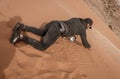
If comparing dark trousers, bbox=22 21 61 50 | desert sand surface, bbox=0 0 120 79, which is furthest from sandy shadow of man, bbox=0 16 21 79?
dark trousers, bbox=22 21 61 50

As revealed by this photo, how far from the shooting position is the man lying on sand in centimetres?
398

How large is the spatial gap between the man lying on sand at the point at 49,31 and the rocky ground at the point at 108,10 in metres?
2.44

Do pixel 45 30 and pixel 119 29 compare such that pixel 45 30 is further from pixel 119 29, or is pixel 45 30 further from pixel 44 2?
pixel 119 29

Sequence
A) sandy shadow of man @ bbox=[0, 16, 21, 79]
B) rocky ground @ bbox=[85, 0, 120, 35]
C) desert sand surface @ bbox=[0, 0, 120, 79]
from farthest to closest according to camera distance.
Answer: rocky ground @ bbox=[85, 0, 120, 35], desert sand surface @ bbox=[0, 0, 120, 79], sandy shadow of man @ bbox=[0, 16, 21, 79]

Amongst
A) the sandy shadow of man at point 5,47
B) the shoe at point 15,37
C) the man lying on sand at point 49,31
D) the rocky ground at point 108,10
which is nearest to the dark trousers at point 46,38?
the man lying on sand at point 49,31

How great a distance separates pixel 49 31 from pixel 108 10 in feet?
10.9

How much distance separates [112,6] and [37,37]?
10.6 ft

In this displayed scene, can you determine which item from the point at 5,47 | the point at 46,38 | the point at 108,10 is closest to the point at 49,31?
the point at 46,38

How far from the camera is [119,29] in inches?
264

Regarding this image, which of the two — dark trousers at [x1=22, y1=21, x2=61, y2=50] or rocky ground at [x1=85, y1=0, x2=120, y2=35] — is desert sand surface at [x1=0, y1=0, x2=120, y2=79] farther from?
rocky ground at [x1=85, y1=0, x2=120, y2=35]

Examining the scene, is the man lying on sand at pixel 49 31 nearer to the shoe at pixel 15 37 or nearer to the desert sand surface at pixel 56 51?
the shoe at pixel 15 37

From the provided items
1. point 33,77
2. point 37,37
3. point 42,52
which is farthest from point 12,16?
point 33,77

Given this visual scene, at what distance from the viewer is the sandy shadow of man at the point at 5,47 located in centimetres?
368

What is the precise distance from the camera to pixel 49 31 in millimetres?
4152
